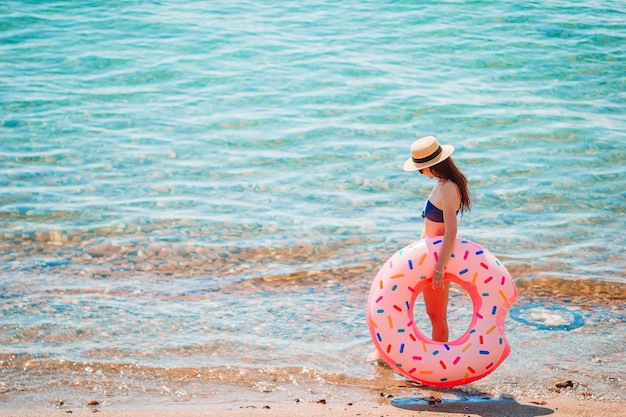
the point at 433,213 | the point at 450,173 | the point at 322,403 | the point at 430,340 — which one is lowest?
the point at 322,403

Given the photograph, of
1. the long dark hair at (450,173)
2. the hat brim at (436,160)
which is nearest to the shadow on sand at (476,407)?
the long dark hair at (450,173)

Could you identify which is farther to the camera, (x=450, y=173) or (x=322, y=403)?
(x=450, y=173)

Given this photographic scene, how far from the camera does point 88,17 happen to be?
14.7 metres

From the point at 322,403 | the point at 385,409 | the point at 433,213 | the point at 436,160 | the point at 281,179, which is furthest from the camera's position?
the point at 281,179

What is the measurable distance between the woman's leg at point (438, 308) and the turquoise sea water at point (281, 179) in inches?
16.6

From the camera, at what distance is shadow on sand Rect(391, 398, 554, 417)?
418 centimetres

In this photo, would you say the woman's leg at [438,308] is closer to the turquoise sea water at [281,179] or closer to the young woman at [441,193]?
the young woman at [441,193]

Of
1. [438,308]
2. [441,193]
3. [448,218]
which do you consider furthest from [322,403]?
[441,193]

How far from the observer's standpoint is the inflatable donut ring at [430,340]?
4496mm

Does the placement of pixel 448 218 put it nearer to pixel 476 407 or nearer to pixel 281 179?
pixel 476 407

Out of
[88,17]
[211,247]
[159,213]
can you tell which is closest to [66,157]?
[159,213]

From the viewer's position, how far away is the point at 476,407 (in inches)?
169

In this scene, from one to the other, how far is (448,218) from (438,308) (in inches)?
27.7

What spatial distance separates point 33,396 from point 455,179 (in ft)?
9.49
